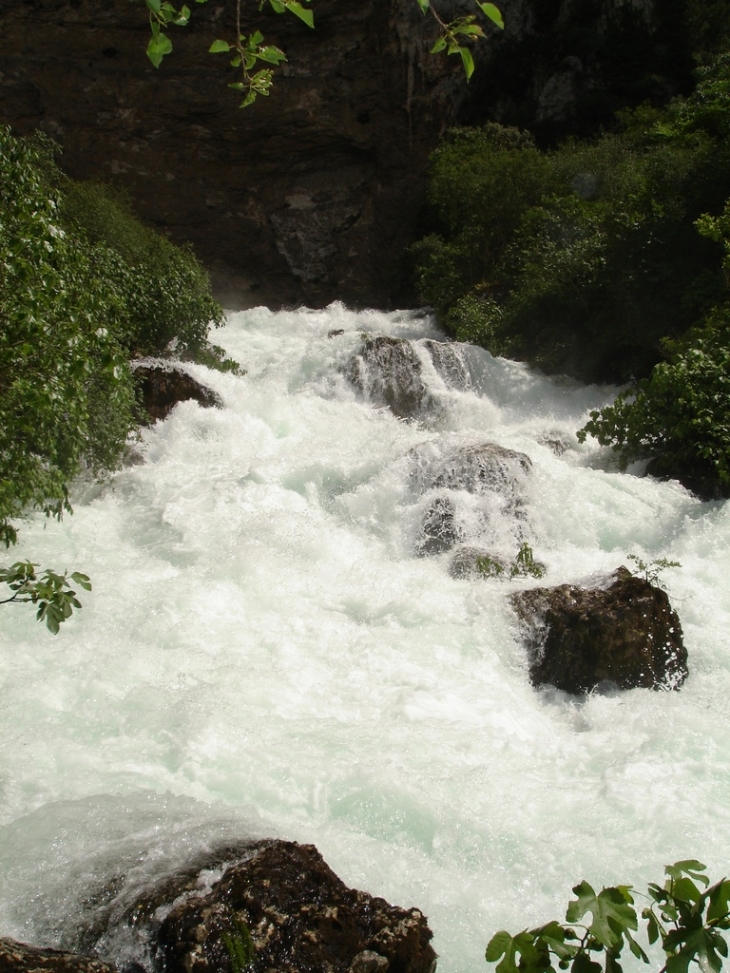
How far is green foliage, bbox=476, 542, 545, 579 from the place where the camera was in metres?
7.44

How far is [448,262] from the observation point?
55.9 ft

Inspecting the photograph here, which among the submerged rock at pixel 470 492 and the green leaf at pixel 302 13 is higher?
the green leaf at pixel 302 13

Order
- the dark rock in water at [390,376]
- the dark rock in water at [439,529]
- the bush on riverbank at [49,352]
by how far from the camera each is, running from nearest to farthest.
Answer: the bush on riverbank at [49,352] → the dark rock in water at [439,529] → the dark rock in water at [390,376]

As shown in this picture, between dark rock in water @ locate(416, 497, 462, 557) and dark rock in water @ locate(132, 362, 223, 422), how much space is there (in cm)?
425

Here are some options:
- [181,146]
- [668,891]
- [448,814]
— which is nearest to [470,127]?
[181,146]

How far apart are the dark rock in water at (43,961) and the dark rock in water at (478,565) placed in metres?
4.94

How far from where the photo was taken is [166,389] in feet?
37.0

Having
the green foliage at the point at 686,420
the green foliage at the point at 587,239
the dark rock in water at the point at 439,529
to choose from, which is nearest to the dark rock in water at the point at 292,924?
the dark rock in water at the point at 439,529

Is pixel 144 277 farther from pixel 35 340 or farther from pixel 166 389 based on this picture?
pixel 35 340

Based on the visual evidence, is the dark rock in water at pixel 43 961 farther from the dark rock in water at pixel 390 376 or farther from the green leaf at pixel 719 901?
the dark rock in water at pixel 390 376

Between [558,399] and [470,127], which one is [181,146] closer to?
[470,127]

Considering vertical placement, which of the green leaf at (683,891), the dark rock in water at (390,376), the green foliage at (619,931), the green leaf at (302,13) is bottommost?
the dark rock in water at (390,376)

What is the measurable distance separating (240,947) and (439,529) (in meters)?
5.66

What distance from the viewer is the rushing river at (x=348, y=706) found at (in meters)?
3.90
